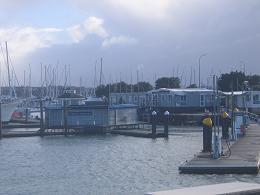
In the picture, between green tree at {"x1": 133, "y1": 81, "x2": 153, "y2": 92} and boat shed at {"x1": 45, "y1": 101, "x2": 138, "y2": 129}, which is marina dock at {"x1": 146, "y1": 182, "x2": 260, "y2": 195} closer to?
boat shed at {"x1": 45, "y1": 101, "x2": 138, "y2": 129}

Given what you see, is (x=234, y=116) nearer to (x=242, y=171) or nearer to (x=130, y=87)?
(x=242, y=171)

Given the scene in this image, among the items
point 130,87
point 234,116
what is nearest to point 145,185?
point 234,116

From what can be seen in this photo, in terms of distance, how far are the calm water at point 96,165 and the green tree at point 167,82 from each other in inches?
3777

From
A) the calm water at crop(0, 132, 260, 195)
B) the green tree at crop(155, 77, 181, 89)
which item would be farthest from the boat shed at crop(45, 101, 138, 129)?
the green tree at crop(155, 77, 181, 89)

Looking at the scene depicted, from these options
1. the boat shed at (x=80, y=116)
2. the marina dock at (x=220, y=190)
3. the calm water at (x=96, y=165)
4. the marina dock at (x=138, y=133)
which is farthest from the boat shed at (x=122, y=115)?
the marina dock at (x=220, y=190)

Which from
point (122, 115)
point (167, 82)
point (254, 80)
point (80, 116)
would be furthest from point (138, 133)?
point (167, 82)

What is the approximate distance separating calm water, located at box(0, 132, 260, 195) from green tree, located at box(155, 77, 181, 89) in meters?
95.9

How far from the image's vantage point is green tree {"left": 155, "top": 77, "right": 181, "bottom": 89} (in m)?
166

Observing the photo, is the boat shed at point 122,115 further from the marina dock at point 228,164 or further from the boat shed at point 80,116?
the marina dock at point 228,164

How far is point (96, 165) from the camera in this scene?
42.4 meters

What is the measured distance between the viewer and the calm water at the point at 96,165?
103 feet

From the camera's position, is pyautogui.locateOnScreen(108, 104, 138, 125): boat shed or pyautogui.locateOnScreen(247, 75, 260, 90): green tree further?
pyautogui.locateOnScreen(247, 75, 260, 90): green tree

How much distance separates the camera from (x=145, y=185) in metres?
31.7

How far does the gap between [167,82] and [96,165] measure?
12611 centimetres
